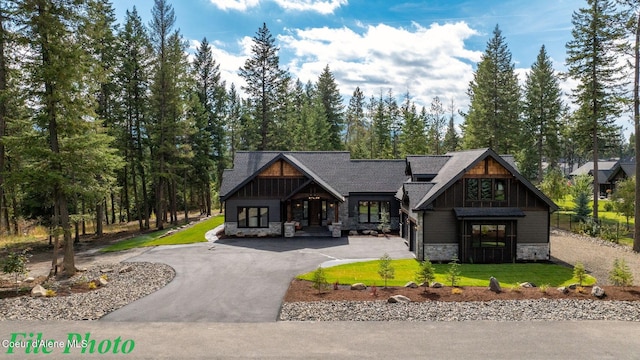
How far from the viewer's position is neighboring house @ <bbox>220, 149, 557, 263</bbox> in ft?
69.1

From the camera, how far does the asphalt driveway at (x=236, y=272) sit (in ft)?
41.5

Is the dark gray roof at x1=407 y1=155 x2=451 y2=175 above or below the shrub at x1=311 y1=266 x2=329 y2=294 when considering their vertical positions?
above

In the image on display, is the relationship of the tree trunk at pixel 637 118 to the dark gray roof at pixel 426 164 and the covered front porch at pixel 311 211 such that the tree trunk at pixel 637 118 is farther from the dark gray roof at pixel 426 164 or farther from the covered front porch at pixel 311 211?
the covered front porch at pixel 311 211

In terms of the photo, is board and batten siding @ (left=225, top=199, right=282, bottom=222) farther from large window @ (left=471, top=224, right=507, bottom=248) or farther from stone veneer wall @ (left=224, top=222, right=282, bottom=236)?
large window @ (left=471, top=224, right=507, bottom=248)

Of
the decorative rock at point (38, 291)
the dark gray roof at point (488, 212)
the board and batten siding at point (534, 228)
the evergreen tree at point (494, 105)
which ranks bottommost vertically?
the decorative rock at point (38, 291)

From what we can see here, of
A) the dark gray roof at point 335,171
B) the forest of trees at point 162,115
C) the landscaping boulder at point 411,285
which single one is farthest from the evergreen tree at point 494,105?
the landscaping boulder at point 411,285

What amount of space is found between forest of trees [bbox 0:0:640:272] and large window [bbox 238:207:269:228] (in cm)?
849

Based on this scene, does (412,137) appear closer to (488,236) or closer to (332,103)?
(332,103)

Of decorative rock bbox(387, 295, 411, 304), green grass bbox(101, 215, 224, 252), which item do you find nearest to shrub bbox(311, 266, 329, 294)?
decorative rock bbox(387, 295, 411, 304)

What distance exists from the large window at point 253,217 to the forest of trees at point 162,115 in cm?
849

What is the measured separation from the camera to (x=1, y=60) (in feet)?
58.2

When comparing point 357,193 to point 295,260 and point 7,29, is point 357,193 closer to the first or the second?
point 295,260

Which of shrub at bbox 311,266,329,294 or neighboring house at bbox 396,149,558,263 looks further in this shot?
neighboring house at bbox 396,149,558,263

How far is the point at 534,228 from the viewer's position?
2141 cm
